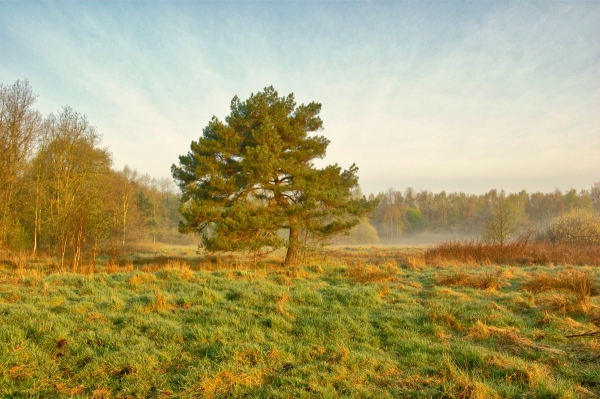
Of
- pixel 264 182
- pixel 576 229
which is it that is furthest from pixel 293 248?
pixel 576 229

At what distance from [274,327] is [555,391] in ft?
12.4

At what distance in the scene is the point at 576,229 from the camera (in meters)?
25.8

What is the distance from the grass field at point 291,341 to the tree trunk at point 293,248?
17.5 feet

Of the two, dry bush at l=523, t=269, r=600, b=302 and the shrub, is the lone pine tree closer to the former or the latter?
dry bush at l=523, t=269, r=600, b=302

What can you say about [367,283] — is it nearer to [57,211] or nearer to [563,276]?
[563,276]

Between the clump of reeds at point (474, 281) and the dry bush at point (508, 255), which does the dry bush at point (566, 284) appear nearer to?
the clump of reeds at point (474, 281)

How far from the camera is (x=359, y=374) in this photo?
3867 mm

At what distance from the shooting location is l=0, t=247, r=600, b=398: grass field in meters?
3.55

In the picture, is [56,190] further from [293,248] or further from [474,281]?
[474,281]

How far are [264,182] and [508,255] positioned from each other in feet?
47.8

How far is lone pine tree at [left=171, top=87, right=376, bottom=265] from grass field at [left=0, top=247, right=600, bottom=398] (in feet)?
14.6

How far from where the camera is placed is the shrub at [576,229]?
25.0m

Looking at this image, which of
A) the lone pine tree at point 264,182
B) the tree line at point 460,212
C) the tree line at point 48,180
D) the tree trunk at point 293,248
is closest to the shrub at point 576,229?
the lone pine tree at point 264,182

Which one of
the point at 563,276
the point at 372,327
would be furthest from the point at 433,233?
the point at 372,327
